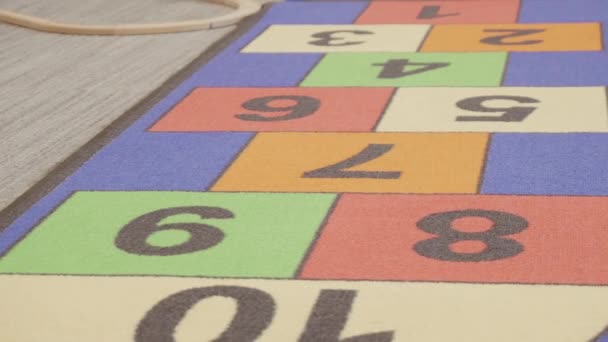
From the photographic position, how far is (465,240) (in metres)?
2.24

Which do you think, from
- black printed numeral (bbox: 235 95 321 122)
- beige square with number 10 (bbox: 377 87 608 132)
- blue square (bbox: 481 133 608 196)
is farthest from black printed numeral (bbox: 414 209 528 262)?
black printed numeral (bbox: 235 95 321 122)

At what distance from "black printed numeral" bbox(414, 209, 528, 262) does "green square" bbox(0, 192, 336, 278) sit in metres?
0.24

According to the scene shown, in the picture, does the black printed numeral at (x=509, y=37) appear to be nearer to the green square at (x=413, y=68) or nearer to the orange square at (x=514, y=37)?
the orange square at (x=514, y=37)

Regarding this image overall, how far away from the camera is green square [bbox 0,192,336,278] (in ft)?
7.16

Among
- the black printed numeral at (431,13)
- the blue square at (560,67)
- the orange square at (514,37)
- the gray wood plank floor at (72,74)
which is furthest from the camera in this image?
the black printed numeral at (431,13)

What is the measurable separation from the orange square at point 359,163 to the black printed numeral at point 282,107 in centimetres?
18

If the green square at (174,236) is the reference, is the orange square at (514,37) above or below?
above

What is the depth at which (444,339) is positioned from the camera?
1.82 meters

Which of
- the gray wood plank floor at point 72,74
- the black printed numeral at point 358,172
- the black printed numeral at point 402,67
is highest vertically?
the black printed numeral at point 402,67

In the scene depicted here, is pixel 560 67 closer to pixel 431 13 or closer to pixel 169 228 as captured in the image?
pixel 431 13

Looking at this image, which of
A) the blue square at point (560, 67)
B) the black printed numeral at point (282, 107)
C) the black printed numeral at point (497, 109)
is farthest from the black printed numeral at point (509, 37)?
the black printed numeral at point (282, 107)

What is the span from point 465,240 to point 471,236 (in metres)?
0.02

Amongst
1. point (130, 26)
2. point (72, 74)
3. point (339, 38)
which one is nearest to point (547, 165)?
point (339, 38)

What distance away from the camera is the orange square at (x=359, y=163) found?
8.56ft
